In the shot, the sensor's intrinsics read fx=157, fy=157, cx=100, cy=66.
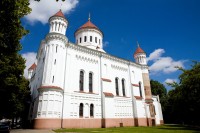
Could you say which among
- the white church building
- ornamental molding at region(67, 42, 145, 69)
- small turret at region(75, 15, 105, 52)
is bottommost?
the white church building

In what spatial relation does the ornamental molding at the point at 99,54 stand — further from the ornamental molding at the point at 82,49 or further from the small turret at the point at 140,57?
the small turret at the point at 140,57

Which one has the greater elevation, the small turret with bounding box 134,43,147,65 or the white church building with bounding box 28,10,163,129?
the small turret with bounding box 134,43,147,65

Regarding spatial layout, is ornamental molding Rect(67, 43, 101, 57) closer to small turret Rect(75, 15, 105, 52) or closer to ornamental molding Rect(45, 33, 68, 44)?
ornamental molding Rect(45, 33, 68, 44)

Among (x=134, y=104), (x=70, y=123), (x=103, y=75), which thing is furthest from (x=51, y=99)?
(x=134, y=104)

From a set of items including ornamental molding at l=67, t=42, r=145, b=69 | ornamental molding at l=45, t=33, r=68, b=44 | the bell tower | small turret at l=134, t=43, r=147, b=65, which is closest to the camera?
ornamental molding at l=45, t=33, r=68, b=44

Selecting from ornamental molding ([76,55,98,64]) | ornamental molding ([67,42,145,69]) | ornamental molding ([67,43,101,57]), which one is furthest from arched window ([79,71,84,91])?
ornamental molding ([67,42,145,69])

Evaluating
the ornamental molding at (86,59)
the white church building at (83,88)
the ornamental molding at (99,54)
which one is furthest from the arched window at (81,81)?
the ornamental molding at (99,54)

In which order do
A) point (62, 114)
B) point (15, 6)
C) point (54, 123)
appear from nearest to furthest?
point (15, 6), point (54, 123), point (62, 114)

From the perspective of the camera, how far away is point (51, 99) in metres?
21.4

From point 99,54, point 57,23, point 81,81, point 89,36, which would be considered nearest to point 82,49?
point 99,54

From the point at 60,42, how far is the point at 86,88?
28.4 feet

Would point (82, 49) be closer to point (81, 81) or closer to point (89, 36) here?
point (81, 81)

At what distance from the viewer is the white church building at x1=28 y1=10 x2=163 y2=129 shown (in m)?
21.9

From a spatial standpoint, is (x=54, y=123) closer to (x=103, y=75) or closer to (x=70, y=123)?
(x=70, y=123)
